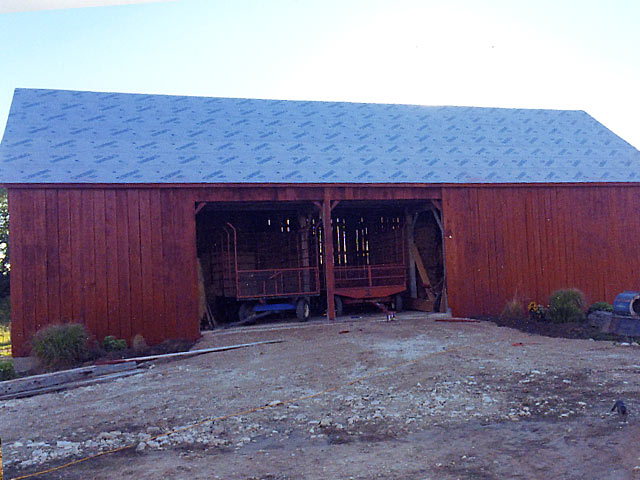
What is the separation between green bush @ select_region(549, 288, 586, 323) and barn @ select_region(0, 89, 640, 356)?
1805 mm

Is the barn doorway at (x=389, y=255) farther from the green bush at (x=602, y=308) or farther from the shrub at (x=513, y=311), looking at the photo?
the green bush at (x=602, y=308)

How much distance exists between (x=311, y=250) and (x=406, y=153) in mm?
4631

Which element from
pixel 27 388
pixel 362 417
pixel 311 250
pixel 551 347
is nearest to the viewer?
pixel 362 417

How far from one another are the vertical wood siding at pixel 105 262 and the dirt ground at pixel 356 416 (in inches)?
100

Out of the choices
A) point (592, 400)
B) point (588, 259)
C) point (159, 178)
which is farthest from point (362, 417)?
point (588, 259)

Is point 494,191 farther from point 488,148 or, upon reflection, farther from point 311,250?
point 311,250

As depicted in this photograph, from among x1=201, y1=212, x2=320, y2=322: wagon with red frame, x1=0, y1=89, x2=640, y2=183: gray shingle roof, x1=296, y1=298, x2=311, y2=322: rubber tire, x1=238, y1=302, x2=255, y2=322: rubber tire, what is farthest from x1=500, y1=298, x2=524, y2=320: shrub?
x1=238, y1=302, x2=255, y2=322: rubber tire

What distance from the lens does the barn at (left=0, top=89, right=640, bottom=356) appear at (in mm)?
12875

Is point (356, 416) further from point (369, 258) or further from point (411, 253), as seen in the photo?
point (369, 258)

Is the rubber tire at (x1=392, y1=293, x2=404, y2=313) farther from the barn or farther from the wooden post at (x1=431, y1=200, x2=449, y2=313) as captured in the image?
the wooden post at (x1=431, y1=200, x2=449, y2=313)

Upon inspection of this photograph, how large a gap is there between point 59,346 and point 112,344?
1189 mm

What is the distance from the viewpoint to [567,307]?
13625 millimetres

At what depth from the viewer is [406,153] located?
16281 millimetres

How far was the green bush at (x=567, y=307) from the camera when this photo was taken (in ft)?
44.6
